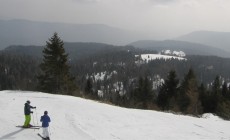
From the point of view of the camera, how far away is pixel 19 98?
1219 inches

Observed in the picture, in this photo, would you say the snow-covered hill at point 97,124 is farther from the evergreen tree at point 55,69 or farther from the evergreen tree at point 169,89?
the evergreen tree at point 169,89

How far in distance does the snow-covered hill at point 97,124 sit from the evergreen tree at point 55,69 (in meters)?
20.7

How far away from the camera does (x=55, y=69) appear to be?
5231 centimetres

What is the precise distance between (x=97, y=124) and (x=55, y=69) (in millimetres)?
30278

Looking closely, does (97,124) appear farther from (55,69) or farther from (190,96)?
(190,96)

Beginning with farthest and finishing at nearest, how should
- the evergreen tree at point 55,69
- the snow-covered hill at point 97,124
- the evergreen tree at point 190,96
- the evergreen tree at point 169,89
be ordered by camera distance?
the evergreen tree at point 169,89 → the evergreen tree at point 190,96 → the evergreen tree at point 55,69 → the snow-covered hill at point 97,124

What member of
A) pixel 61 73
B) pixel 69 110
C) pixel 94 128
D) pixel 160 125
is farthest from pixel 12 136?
pixel 61 73

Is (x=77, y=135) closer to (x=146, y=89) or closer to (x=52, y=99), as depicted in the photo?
(x=52, y=99)

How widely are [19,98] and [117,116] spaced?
35.2 feet

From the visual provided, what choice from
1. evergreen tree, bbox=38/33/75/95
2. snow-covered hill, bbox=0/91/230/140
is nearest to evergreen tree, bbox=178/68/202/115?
evergreen tree, bbox=38/33/75/95

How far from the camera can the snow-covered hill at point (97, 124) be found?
2029cm

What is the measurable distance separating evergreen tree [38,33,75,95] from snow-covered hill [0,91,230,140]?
20.7 m

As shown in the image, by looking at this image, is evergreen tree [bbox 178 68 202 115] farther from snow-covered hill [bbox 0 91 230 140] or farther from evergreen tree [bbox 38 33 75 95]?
snow-covered hill [bbox 0 91 230 140]

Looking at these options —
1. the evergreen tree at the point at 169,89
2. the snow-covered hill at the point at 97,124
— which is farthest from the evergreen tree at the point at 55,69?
the evergreen tree at the point at 169,89
